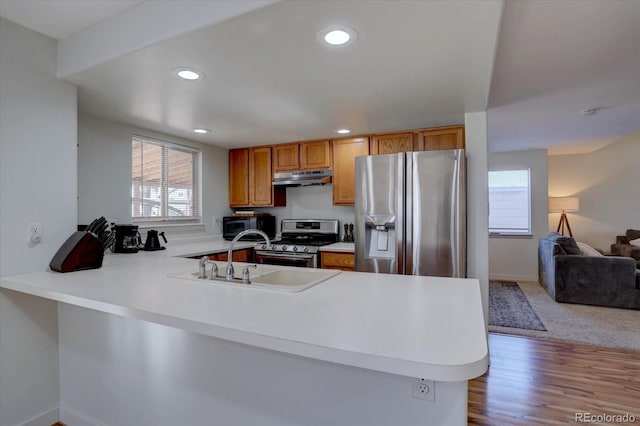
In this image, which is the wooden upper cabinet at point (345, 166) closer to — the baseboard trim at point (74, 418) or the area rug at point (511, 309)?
the area rug at point (511, 309)

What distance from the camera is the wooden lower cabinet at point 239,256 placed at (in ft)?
10.5

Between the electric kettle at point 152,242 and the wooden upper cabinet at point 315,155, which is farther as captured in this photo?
the wooden upper cabinet at point 315,155

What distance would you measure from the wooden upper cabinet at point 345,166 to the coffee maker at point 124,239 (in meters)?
2.00

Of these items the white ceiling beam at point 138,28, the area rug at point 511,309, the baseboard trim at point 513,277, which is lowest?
the area rug at point 511,309

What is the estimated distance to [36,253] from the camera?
192cm

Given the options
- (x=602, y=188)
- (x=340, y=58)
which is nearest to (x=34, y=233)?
(x=340, y=58)

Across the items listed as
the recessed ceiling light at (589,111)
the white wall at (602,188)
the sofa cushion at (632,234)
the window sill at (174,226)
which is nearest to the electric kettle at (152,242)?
the window sill at (174,226)

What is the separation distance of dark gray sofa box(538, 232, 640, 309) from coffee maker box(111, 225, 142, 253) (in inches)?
199

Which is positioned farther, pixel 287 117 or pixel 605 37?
pixel 287 117

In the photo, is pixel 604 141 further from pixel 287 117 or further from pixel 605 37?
pixel 287 117

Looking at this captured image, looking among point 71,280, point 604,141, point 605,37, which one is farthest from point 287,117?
point 604,141

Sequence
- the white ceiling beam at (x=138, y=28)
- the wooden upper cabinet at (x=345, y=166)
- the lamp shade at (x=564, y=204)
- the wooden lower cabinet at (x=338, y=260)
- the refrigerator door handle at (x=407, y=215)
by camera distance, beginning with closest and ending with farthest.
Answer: the white ceiling beam at (x=138, y=28) → the refrigerator door handle at (x=407, y=215) → the wooden lower cabinet at (x=338, y=260) → the wooden upper cabinet at (x=345, y=166) → the lamp shade at (x=564, y=204)

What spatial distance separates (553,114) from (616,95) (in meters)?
0.56

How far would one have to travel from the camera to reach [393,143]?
332cm
